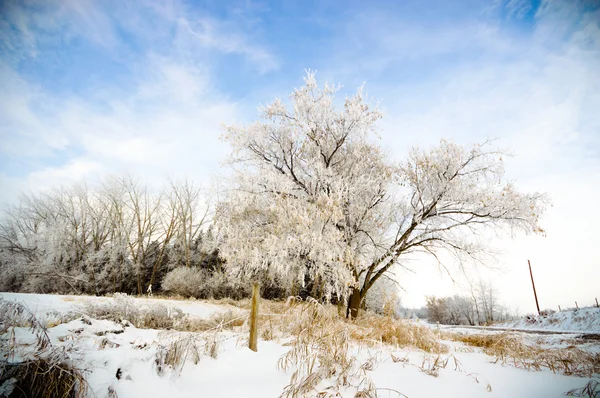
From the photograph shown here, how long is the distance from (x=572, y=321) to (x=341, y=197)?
15.2 metres

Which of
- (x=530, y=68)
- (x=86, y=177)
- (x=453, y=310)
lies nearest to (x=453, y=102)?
(x=530, y=68)

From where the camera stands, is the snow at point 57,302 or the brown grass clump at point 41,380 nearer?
the brown grass clump at point 41,380

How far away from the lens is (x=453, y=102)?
34.3 feet

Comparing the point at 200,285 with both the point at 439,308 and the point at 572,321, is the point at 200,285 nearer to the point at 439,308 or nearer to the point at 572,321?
the point at 572,321

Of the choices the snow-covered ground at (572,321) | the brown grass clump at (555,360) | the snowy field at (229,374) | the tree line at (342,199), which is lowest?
the snowy field at (229,374)

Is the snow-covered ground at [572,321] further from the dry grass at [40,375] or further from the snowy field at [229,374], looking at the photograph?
the dry grass at [40,375]

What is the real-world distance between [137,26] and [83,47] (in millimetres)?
1869

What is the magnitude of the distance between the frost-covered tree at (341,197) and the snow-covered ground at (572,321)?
319 inches

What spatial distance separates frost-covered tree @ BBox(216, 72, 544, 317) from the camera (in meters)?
8.73

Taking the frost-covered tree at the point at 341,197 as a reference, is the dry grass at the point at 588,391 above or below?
below

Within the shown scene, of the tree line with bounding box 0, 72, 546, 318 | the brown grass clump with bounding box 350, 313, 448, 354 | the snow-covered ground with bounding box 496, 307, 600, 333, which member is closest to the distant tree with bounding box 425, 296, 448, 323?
the snow-covered ground with bounding box 496, 307, 600, 333

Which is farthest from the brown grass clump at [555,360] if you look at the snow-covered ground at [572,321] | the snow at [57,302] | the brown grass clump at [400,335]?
the snow-covered ground at [572,321]

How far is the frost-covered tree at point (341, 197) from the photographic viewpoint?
8.73 meters

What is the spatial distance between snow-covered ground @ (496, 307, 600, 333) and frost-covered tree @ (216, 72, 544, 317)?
26.6 feet
